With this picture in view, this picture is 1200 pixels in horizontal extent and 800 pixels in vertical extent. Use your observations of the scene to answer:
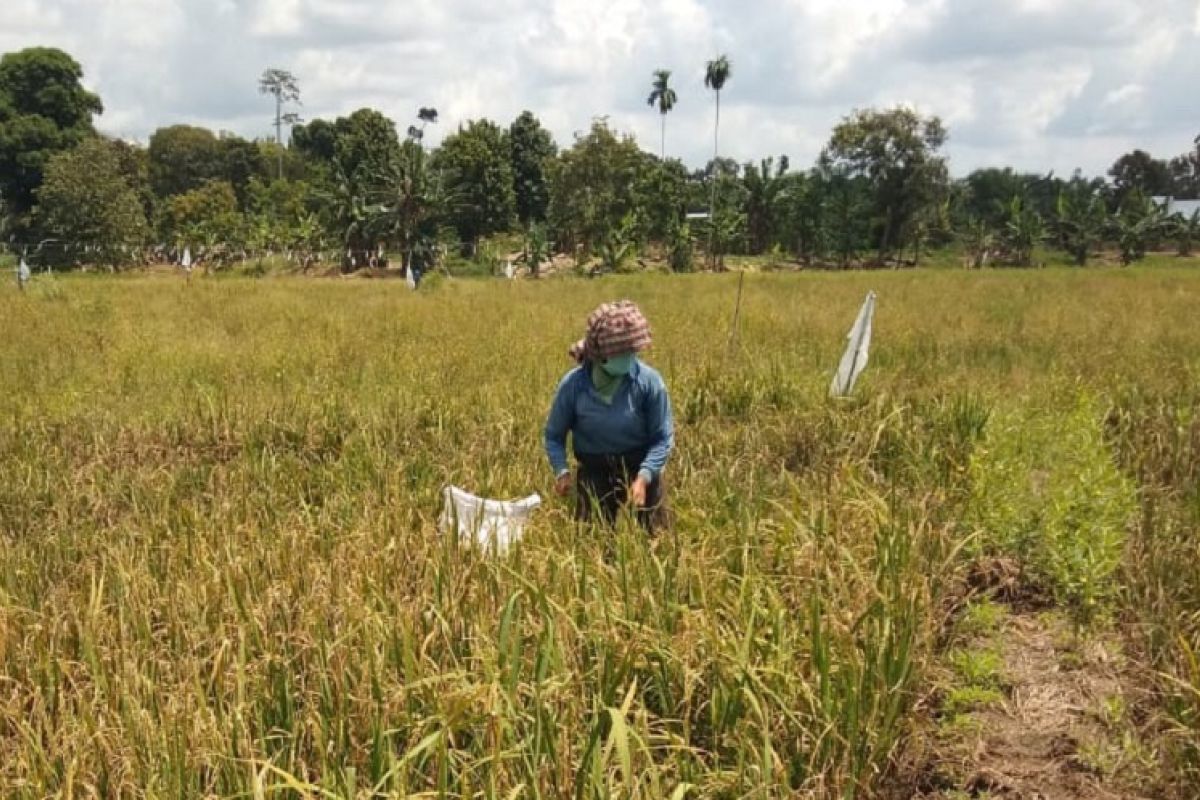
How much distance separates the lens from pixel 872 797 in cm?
238

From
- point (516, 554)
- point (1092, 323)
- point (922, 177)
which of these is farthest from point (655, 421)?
point (922, 177)

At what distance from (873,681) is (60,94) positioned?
50748mm

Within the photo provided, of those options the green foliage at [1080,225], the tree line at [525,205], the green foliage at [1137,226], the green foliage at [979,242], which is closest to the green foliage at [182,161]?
the tree line at [525,205]

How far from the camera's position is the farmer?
3510 millimetres

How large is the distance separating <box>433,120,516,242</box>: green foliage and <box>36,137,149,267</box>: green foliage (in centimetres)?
1201

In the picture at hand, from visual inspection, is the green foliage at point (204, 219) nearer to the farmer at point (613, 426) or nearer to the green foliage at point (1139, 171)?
the farmer at point (613, 426)

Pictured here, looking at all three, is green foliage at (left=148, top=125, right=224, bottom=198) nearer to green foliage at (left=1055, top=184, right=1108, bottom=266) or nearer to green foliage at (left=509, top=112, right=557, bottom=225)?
green foliage at (left=509, top=112, right=557, bottom=225)

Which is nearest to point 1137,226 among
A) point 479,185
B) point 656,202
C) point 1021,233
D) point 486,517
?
point 1021,233

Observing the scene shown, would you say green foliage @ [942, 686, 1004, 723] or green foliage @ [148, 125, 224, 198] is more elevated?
green foliage @ [148, 125, 224, 198]

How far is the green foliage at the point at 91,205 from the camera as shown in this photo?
106ft

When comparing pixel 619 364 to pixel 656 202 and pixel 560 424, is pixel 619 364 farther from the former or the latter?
pixel 656 202

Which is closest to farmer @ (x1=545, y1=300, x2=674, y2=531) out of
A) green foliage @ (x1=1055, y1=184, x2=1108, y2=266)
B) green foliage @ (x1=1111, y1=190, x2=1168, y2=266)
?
green foliage @ (x1=1111, y1=190, x2=1168, y2=266)

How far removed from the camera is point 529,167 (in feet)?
148

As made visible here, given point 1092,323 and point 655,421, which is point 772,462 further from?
point 1092,323
